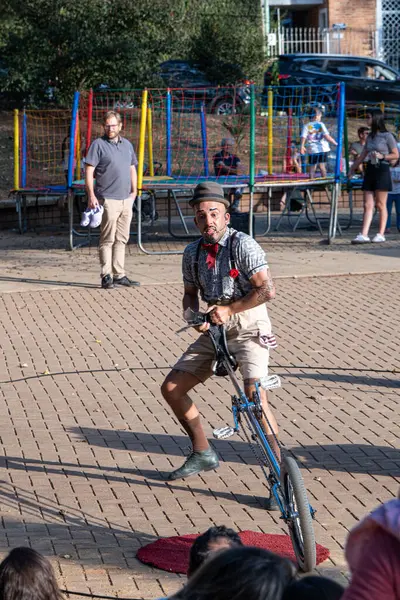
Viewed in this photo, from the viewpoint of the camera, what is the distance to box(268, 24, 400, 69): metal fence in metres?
40.2

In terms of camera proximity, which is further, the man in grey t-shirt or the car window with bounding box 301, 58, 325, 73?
the car window with bounding box 301, 58, 325, 73

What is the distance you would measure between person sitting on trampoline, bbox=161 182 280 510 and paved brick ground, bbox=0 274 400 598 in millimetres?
545

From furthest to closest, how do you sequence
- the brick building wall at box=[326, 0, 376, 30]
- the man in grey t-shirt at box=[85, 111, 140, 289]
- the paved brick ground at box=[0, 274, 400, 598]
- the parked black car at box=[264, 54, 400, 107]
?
the brick building wall at box=[326, 0, 376, 30], the parked black car at box=[264, 54, 400, 107], the man in grey t-shirt at box=[85, 111, 140, 289], the paved brick ground at box=[0, 274, 400, 598]

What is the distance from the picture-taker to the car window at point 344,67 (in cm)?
3180

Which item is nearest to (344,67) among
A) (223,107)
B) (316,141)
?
(223,107)

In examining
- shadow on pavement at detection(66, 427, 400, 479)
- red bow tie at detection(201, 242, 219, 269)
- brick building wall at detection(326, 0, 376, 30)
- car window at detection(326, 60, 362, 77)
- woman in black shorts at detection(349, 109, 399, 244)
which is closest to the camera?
red bow tie at detection(201, 242, 219, 269)

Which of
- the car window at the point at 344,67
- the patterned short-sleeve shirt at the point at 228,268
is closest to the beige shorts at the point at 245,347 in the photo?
the patterned short-sleeve shirt at the point at 228,268

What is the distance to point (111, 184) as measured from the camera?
40.3ft

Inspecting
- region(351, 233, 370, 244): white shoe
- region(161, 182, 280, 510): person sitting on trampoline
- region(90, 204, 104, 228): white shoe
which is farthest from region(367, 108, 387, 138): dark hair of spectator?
region(161, 182, 280, 510): person sitting on trampoline

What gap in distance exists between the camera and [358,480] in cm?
628

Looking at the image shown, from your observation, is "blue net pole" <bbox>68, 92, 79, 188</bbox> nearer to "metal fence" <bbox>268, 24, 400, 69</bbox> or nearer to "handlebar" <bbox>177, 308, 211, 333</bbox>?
"handlebar" <bbox>177, 308, 211, 333</bbox>

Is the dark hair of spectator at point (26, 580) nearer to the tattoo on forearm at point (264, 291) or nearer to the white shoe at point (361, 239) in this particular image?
the tattoo on forearm at point (264, 291)

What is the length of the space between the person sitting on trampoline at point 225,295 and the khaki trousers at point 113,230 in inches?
248

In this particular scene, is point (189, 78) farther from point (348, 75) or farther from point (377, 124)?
point (377, 124)
